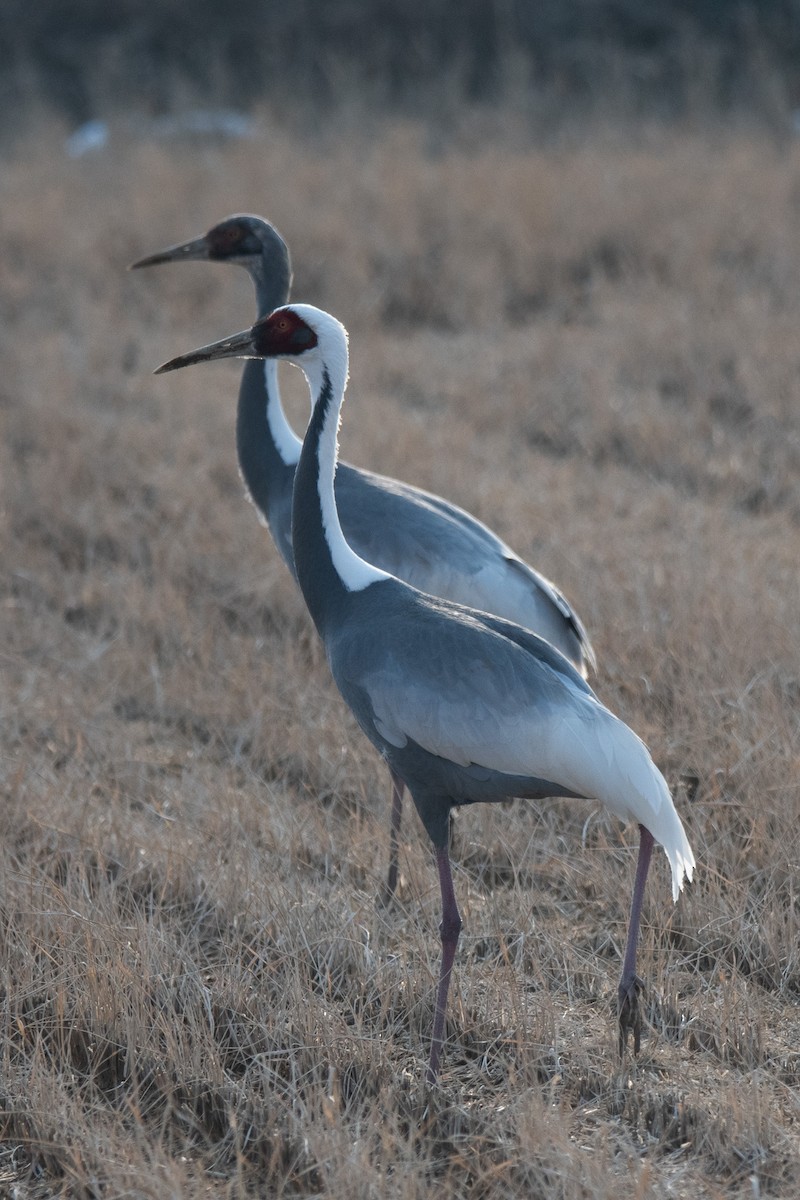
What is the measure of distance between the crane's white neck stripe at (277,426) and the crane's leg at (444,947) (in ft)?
5.75

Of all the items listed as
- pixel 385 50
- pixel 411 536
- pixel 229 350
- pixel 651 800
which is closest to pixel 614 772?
pixel 651 800

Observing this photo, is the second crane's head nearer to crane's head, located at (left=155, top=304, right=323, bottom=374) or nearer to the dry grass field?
crane's head, located at (left=155, top=304, right=323, bottom=374)

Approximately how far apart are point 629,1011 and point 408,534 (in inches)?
69.5

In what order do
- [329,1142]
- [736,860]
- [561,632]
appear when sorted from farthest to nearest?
[561,632], [736,860], [329,1142]

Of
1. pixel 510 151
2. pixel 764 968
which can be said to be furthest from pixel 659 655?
pixel 510 151

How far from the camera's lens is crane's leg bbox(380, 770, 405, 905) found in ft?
11.9

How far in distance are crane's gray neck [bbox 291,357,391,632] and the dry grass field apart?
747 millimetres

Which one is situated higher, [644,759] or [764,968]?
[644,759]

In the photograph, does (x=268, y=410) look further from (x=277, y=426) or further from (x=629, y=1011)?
(x=629, y=1011)

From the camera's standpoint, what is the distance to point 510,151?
10547mm

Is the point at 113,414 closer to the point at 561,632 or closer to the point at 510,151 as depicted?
the point at 561,632

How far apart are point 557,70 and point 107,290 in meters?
5.88

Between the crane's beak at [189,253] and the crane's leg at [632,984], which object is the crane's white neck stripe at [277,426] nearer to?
the crane's beak at [189,253]

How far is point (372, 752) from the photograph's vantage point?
14.0 ft
